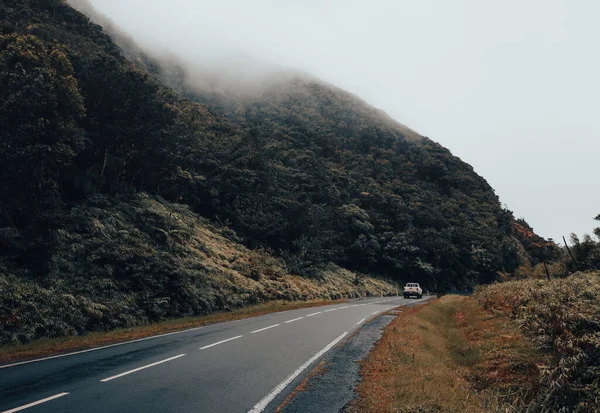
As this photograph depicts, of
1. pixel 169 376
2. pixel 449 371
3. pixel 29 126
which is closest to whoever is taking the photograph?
pixel 169 376

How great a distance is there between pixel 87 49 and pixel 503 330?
3867cm

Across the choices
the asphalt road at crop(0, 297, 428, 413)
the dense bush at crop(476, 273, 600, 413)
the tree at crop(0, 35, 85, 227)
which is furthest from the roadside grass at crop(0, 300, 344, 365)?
the dense bush at crop(476, 273, 600, 413)

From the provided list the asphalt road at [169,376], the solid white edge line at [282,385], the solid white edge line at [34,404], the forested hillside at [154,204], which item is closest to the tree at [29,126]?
the forested hillside at [154,204]

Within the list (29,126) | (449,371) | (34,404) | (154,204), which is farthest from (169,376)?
(154,204)

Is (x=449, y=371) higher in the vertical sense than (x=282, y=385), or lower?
higher

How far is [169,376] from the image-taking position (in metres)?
8.01

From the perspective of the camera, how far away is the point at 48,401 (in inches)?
247

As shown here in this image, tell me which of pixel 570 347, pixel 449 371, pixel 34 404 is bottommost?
pixel 34 404

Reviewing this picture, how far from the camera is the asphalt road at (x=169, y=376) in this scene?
20.4 feet

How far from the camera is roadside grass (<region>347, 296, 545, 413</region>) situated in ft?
20.8

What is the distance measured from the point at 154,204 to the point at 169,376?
24730 millimetres

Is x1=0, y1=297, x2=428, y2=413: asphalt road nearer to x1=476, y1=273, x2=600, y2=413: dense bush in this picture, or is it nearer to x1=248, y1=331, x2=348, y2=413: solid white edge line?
x1=248, y1=331, x2=348, y2=413: solid white edge line

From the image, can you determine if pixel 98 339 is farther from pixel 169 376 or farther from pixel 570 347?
pixel 570 347

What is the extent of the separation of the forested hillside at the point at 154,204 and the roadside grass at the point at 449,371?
38.1ft
